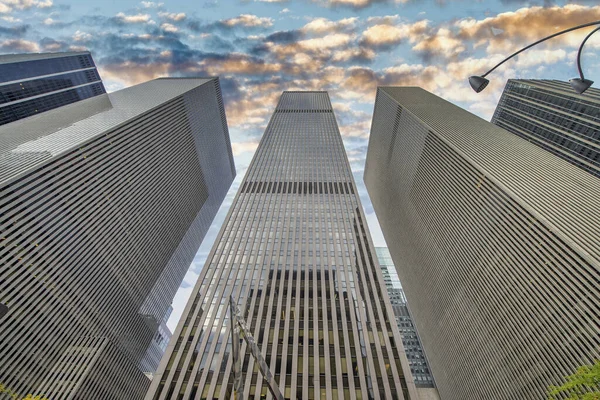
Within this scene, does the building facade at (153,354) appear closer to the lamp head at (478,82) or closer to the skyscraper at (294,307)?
the skyscraper at (294,307)

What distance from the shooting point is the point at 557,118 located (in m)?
121

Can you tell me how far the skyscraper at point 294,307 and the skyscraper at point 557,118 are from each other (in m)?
→ 92.7

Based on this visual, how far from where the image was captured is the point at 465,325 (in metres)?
74.7

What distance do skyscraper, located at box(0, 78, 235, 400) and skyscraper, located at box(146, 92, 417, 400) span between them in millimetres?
37403

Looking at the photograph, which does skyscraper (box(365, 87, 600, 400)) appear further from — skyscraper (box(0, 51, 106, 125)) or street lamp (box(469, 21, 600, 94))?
skyscraper (box(0, 51, 106, 125))

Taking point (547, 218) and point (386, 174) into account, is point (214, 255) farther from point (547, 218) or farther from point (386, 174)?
point (386, 174)

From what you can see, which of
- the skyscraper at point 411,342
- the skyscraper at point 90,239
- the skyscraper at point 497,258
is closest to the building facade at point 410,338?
the skyscraper at point 411,342

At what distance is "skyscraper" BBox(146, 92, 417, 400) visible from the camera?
42.5 meters

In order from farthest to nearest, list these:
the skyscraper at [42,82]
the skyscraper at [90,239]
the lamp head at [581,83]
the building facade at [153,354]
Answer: the building facade at [153,354], the skyscraper at [42,82], the skyscraper at [90,239], the lamp head at [581,83]

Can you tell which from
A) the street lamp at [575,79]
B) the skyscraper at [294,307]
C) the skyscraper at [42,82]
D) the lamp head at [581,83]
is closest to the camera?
the street lamp at [575,79]

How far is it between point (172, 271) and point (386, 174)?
427 feet

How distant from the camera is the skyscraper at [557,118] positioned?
345 ft

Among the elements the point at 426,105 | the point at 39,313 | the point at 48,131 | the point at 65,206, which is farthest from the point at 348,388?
the point at 426,105

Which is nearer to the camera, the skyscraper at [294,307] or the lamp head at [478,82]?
the lamp head at [478,82]
